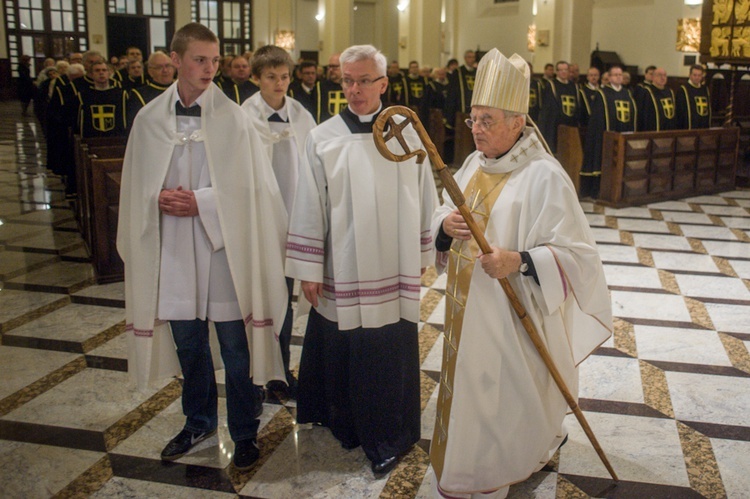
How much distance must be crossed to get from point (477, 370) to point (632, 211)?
6.61 meters

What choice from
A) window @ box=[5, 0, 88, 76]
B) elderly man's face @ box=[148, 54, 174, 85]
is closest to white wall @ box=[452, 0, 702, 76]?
elderly man's face @ box=[148, 54, 174, 85]

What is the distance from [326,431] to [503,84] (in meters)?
1.70

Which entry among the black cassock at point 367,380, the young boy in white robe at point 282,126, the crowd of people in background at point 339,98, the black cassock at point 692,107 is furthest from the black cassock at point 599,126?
the black cassock at point 367,380

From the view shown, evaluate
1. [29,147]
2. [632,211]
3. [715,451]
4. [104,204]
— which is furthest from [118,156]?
[29,147]

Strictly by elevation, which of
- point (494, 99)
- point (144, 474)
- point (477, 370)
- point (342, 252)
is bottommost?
point (144, 474)

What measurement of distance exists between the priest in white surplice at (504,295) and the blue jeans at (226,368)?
2.55 ft

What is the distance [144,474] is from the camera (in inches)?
119

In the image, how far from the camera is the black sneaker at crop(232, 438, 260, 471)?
3064mm

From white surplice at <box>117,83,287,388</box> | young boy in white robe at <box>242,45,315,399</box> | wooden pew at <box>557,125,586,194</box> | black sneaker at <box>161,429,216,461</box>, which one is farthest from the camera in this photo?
Answer: wooden pew at <box>557,125,586,194</box>

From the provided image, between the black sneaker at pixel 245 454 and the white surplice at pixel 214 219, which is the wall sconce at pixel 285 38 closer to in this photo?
the white surplice at pixel 214 219

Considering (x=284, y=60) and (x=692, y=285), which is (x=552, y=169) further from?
(x=692, y=285)

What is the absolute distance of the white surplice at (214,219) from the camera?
9.41ft

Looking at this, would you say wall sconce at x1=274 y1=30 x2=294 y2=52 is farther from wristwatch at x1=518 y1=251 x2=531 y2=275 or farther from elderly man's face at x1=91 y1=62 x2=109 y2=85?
wristwatch at x1=518 y1=251 x2=531 y2=275

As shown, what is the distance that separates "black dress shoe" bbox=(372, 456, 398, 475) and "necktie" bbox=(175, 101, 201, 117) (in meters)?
1.49
